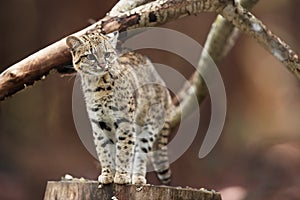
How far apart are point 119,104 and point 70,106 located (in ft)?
5.95

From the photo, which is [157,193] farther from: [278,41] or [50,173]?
[50,173]

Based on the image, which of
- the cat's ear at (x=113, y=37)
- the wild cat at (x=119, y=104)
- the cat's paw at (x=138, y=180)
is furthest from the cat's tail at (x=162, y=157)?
the cat's ear at (x=113, y=37)

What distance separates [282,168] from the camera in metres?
2.73

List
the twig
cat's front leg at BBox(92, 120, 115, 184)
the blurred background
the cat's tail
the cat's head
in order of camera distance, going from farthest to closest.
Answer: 1. the blurred background
2. the twig
3. the cat's tail
4. cat's front leg at BBox(92, 120, 115, 184)
5. the cat's head

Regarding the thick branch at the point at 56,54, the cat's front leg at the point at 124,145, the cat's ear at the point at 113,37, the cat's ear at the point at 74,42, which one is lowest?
the cat's front leg at the point at 124,145

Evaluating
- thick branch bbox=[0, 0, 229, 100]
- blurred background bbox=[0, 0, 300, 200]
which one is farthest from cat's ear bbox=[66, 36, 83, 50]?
blurred background bbox=[0, 0, 300, 200]

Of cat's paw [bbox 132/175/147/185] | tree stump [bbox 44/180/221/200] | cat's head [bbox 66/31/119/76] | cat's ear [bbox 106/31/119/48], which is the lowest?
tree stump [bbox 44/180/221/200]

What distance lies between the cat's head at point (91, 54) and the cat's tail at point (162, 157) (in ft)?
1.05

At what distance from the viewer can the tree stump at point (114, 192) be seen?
4.57ft

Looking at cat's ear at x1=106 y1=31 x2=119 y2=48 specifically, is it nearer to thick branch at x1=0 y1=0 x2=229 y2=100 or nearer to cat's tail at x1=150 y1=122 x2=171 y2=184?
thick branch at x1=0 y1=0 x2=229 y2=100

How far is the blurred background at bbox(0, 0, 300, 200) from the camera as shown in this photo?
3.12m

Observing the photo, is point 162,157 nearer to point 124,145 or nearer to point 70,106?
point 124,145

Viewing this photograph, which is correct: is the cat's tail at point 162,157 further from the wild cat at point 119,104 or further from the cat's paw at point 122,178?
the cat's paw at point 122,178

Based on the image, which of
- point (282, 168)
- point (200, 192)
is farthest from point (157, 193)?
point (282, 168)
